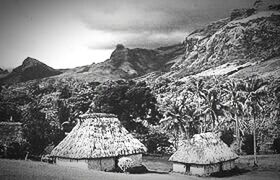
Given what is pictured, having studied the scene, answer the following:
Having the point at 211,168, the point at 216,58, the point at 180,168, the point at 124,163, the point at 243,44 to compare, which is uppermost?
the point at 243,44

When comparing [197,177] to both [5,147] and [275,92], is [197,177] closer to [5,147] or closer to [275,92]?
[5,147]

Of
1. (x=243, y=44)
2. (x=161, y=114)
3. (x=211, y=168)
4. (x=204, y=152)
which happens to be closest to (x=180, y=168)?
(x=204, y=152)

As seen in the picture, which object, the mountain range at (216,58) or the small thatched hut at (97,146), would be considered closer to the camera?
the small thatched hut at (97,146)

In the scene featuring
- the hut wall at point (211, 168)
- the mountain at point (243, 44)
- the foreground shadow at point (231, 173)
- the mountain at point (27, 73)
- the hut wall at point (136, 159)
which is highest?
the mountain at point (243, 44)

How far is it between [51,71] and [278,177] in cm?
11903

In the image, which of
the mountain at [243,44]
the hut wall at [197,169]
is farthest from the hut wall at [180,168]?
the mountain at [243,44]

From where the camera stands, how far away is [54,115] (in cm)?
4825

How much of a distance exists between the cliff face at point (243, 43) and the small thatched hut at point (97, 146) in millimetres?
68142

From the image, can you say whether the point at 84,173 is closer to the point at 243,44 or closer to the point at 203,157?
the point at 203,157

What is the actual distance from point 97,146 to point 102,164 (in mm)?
1474

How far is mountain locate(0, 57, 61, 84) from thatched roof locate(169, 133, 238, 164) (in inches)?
3901

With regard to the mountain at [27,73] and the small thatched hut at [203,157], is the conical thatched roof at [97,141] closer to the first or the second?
the small thatched hut at [203,157]

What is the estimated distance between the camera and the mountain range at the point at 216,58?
87.9 metres

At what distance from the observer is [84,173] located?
18.7m
